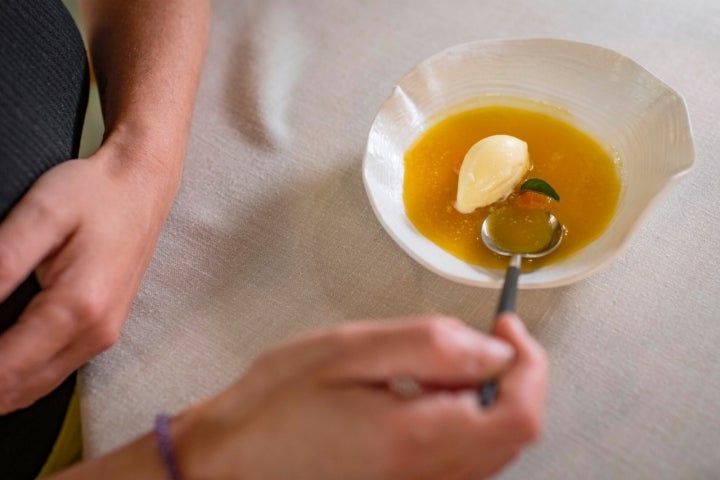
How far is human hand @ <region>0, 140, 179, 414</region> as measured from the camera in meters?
0.70

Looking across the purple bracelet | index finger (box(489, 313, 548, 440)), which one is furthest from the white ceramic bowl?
the purple bracelet

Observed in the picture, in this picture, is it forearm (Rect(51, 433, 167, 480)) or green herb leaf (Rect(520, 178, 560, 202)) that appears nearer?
forearm (Rect(51, 433, 167, 480))

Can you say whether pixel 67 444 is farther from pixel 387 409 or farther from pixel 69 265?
pixel 387 409

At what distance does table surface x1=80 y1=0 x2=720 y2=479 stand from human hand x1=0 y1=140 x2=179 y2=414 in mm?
61

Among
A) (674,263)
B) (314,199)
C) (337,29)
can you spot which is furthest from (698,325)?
(337,29)

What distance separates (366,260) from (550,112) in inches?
13.2

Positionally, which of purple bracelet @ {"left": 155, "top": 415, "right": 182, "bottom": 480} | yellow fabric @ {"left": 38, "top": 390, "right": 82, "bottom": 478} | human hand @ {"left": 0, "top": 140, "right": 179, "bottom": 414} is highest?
human hand @ {"left": 0, "top": 140, "right": 179, "bottom": 414}

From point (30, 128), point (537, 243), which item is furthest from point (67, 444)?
point (537, 243)

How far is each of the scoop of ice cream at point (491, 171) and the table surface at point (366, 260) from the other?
0.37 ft

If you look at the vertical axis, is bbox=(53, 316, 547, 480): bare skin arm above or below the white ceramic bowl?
above

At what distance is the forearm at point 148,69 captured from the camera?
0.90 metres

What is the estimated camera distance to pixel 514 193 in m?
0.89

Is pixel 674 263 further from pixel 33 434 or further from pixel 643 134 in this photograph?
pixel 33 434

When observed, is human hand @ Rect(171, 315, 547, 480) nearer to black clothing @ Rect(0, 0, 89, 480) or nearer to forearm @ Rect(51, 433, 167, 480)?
forearm @ Rect(51, 433, 167, 480)
